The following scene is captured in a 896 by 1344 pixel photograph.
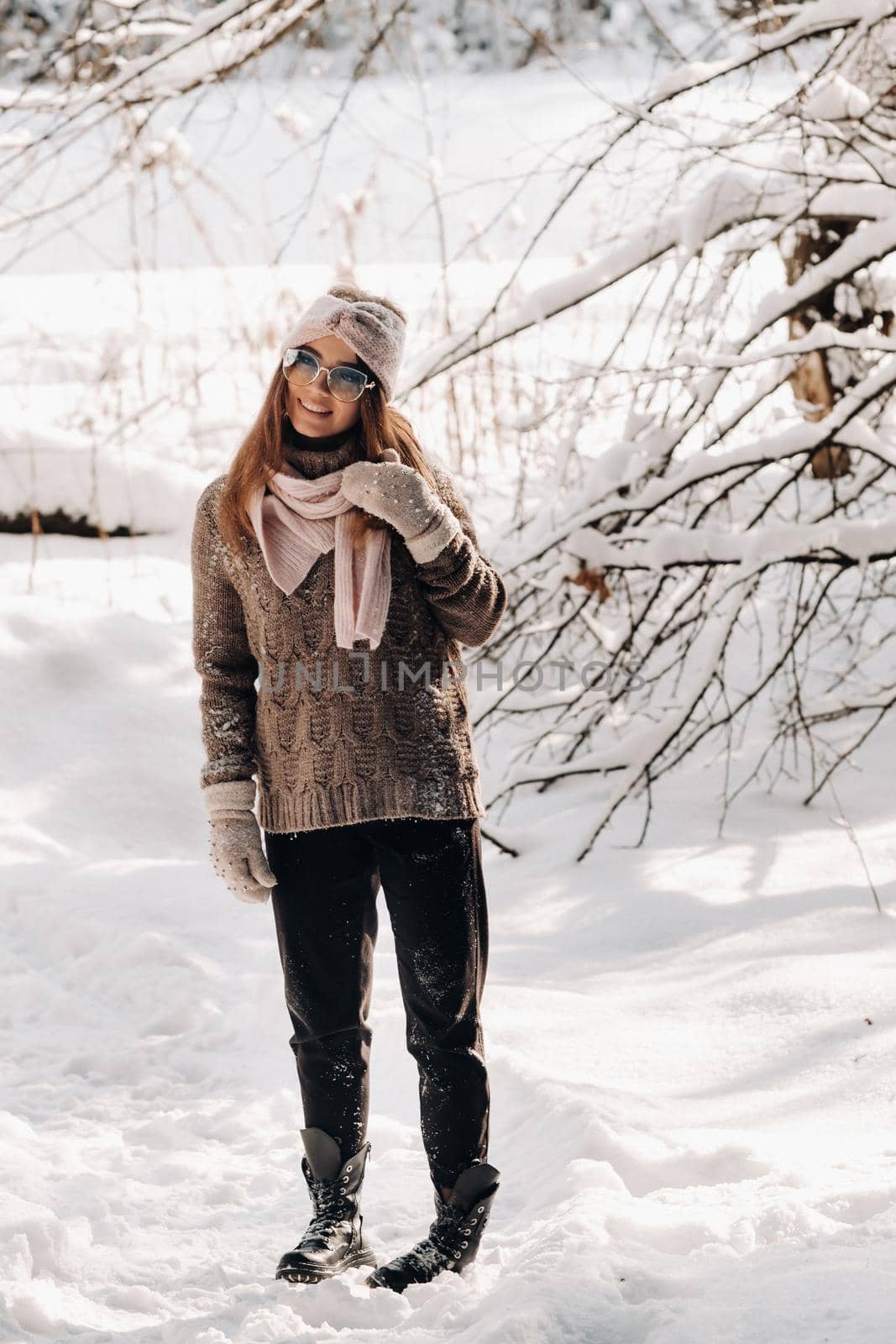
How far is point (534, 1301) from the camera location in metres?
1.97

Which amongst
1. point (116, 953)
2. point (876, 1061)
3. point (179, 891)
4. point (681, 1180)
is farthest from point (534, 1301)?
point (179, 891)

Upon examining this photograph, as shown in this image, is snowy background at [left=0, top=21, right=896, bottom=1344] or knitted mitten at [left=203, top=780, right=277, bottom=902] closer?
snowy background at [left=0, top=21, right=896, bottom=1344]

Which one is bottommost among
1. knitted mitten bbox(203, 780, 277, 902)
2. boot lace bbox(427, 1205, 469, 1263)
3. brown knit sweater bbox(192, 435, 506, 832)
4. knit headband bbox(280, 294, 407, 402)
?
boot lace bbox(427, 1205, 469, 1263)

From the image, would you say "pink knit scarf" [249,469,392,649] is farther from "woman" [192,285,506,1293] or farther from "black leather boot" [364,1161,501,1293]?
"black leather boot" [364,1161,501,1293]

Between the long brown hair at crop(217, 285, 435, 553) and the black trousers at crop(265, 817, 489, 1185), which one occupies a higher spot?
the long brown hair at crop(217, 285, 435, 553)

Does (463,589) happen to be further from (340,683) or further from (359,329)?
(359,329)

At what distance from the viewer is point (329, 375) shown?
2.16 meters

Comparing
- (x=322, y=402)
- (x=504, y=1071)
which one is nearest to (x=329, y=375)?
(x=322, y=402)

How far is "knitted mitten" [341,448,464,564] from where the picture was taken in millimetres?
2123

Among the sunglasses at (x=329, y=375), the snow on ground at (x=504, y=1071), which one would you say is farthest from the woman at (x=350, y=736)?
the snow on ground at (x=504, y=1071)

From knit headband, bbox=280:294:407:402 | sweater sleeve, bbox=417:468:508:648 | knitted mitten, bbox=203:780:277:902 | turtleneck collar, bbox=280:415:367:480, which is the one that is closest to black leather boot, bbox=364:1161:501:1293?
knitted mitten, bbox=203:780:277:902

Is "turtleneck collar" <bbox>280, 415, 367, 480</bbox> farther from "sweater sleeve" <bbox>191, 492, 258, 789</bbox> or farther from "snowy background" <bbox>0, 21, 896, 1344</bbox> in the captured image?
"snowy background" <bbox>0, 21, 896, 1344</bbox>

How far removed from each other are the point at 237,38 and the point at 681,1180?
317 centimetres

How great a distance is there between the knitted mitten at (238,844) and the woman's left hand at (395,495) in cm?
50
